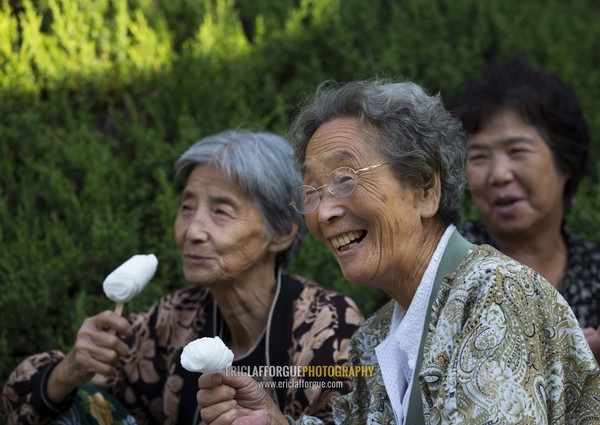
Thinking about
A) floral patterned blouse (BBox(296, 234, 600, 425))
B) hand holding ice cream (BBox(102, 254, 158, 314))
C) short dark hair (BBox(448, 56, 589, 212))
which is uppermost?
short dark hair (BBox(448, 56, 589, 212))

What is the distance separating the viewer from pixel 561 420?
7.81 feet

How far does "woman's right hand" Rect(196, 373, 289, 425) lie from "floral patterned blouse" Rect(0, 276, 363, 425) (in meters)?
0.69

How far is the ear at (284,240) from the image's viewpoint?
3.94 metres

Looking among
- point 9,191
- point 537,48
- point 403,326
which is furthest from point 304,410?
point 537,48

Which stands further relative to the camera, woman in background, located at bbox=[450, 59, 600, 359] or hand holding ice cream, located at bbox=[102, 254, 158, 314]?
woman in background, located at bbox=[450, 59, 600, 359]

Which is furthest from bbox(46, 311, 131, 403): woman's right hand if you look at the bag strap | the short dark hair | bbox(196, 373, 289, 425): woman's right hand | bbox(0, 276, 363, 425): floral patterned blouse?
the short dark hair

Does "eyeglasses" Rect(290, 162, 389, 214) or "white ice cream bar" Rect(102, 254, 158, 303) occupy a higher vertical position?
"white ice cream bar" Rect(102, 254, 158, 303)

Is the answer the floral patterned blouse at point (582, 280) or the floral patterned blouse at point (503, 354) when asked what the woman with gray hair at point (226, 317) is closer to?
the floral patterned blouse at point (582, 280)

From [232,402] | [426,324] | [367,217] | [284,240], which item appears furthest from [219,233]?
[426,324]

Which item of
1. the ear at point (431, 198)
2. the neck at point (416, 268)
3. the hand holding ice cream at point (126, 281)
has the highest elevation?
the hand holding ice cream at point (126, 281)

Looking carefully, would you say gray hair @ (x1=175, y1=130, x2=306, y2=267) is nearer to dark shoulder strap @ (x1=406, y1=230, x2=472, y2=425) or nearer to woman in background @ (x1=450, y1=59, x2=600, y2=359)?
woman in background @ (x1=450, y1=59, x2=600, y2=359)

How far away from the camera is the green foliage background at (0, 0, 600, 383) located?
4.80 metres

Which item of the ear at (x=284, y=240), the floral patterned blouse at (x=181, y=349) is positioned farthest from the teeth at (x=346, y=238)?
the ear at (x=284, y=240)

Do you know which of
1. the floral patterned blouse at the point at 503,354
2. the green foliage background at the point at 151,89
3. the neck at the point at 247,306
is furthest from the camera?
the green foliage background at the point at 151,89
